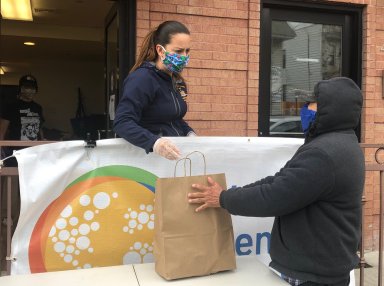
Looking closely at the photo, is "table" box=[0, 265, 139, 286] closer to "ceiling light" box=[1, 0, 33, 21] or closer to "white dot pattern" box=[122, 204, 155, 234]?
"white dot pattern" box=[122, 204, 155, 234]

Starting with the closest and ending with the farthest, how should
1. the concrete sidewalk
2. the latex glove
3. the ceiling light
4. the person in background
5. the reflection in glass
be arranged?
the latex glove → the concrete sidewalk → the reflection in glass → the person in background → the ceiling light

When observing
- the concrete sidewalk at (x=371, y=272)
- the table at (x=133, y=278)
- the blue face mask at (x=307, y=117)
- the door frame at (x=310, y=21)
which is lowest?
the concrete sidewalk at (x=371, y=272)

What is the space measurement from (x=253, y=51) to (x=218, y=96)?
614 mm

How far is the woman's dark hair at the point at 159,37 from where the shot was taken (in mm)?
2650

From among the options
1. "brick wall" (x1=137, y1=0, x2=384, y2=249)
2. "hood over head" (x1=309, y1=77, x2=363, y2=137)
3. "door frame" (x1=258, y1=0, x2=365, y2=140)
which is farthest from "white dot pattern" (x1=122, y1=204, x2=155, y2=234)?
"door frame" (x1=258, y1=0, x2=365, y2=140)

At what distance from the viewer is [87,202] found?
2578 mm

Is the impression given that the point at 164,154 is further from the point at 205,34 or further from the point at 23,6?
the point at 23,6

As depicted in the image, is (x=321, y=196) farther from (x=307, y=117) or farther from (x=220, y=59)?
(x=220, y=59)

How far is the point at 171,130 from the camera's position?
2773mm

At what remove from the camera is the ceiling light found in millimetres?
5793

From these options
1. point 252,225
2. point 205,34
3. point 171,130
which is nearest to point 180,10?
point 205,34

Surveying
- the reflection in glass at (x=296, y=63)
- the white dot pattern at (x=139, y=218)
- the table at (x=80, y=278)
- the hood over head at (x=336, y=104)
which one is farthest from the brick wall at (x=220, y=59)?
the hood over head at (x=336, y=104)

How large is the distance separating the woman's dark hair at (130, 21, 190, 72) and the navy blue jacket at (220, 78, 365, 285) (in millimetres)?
985

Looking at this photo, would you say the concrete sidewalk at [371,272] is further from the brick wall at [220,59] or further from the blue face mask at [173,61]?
the blue face mask at [173,61]
